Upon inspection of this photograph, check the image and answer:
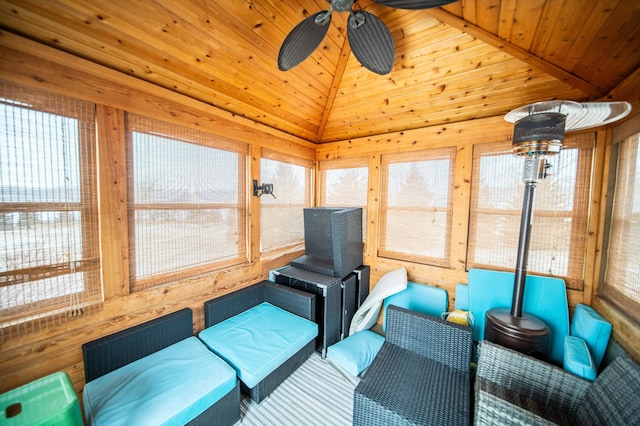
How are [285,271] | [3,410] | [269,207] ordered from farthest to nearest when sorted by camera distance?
[269,207] < [285,271] < [3,410]

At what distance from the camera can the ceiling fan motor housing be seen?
1438mm

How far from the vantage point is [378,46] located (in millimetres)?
1486

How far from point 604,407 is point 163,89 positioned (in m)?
3.50

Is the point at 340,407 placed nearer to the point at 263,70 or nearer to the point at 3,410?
the point at 3,410

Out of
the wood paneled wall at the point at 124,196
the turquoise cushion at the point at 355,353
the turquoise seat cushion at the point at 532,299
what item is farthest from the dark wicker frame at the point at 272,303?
the turquoise seat cushion at the point at 532,299

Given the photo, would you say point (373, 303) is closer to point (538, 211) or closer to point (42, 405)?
point (538, 211)

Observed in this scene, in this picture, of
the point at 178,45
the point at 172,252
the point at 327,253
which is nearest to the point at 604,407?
the point at 327,253

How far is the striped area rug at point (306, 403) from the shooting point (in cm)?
161

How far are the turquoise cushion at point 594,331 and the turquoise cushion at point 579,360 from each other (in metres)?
0.10

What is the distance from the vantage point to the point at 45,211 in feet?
4.47

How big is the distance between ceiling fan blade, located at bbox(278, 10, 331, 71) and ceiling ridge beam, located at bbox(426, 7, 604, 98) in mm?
854

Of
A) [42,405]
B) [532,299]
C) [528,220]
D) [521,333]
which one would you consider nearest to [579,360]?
[521,333]

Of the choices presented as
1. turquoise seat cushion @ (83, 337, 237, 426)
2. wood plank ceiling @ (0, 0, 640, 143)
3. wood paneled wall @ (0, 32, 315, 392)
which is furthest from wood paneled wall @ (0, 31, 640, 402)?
turquoise seat cushion @ (83, 337, 237, 426)

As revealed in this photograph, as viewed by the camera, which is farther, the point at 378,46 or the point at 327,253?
the point at 327,253
